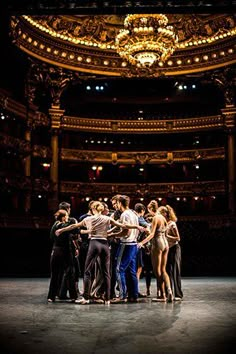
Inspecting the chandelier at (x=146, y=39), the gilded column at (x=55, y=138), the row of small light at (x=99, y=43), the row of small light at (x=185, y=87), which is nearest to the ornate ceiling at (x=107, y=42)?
the row of small light at (x=99, y=43)

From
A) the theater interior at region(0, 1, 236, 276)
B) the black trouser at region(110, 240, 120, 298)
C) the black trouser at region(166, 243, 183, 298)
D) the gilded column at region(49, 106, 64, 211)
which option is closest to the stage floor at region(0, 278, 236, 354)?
the black trouser at region(166, 243, 183, 298)

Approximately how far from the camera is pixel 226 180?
31.8m

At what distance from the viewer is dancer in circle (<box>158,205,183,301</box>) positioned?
10.1 m

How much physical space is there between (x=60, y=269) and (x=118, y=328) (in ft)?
11.5

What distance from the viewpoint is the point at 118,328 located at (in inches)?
248

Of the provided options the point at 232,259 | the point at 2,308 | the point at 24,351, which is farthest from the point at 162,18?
the point at 24,351

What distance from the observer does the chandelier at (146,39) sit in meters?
19.0

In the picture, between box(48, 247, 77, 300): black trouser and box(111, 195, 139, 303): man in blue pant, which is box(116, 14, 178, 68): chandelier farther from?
box(48, 247, 77, 300): black trouser

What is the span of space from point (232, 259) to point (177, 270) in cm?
1095

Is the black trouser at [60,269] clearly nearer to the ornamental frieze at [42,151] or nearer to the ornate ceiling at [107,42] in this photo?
the ornate ceiling at [107,42]

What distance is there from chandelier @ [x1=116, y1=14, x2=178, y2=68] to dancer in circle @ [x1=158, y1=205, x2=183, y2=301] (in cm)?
1085

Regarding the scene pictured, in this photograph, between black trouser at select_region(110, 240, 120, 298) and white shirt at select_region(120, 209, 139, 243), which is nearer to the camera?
white shirt at select_region(120, 209, 139, 243)

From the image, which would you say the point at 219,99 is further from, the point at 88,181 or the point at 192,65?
the point at 88,181

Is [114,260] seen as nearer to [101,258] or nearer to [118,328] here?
[101,258]
